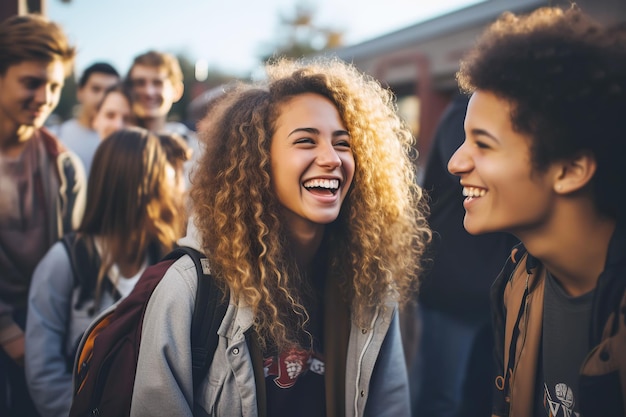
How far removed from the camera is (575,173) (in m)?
1.58

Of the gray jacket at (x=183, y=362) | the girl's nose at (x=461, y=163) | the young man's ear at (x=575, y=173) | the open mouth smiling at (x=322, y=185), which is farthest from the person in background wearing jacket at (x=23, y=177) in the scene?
the young man's ear at (x=575, y=173)

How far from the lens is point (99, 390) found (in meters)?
1.88

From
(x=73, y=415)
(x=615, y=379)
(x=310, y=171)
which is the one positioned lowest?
(x=73, y=415)

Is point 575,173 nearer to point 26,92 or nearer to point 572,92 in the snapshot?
point 572,92

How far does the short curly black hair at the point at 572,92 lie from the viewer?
1.50 metres

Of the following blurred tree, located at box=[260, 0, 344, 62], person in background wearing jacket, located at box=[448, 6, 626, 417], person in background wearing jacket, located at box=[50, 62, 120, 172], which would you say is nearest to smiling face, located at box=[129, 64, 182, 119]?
person in background wearing jacket, located at box=[50, 62, 120, 172]

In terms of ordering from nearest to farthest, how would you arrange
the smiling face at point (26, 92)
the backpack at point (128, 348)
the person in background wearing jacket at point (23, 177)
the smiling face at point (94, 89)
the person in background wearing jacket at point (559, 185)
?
Answer: the person in background wearing jacket at point (559, 185), the backpack at point (128, 348), the person in background wearing jacket at point (23, 177), the smiling face at point (26, 92), the smiling face at point (94, 89)

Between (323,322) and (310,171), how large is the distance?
2.10 feet

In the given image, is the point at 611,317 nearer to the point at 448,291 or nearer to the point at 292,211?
the point at 292,211

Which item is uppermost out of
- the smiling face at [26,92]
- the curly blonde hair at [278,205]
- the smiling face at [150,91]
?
the smiling face at [150,91]

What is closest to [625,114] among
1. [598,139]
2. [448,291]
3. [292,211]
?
[598,139]

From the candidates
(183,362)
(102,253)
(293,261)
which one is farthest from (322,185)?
(102,253)

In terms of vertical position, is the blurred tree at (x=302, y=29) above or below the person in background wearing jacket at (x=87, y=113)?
above

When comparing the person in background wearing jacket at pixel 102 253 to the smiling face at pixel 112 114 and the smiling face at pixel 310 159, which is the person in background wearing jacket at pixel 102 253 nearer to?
the smiling face at pixel 310 159
